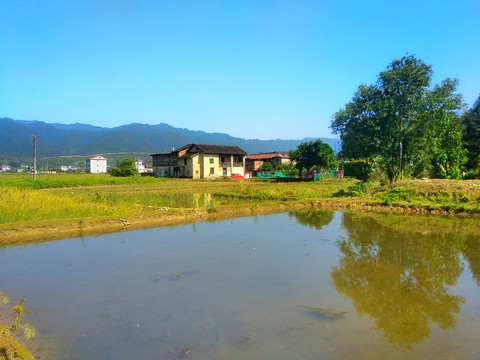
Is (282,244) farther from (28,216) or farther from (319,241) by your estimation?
(28,216)

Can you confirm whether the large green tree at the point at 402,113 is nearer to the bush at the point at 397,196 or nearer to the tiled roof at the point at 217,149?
the bush at the point at 397,196

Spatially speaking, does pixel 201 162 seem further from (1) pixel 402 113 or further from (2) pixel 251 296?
(2) pixel 251 296

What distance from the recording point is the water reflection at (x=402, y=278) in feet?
14.6

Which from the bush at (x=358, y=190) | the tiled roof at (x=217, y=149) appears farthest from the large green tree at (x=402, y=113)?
the tiled roof at (x=217, y=149)

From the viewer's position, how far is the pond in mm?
3869

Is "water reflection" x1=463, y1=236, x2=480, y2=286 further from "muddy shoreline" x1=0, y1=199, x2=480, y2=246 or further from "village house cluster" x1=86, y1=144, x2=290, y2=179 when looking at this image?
"village house cluster" x1=86, y1=144, x2=290, y2=179

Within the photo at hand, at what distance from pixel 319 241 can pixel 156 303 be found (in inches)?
221

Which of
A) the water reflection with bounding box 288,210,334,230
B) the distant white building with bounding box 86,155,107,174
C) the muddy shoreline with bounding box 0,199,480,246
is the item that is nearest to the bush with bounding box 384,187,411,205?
the muddy shoreline with bounding box 0,199,480,246

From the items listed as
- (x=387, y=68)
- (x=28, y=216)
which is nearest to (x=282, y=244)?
(x=28, y=216)

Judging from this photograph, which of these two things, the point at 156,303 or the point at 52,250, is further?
the point at 52,250

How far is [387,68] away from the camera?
781 inches

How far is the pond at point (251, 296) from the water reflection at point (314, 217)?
8.76ft

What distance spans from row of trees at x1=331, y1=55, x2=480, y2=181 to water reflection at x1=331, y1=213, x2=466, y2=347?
1109 centimetres

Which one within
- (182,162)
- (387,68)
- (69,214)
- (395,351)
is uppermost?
(387,68)
